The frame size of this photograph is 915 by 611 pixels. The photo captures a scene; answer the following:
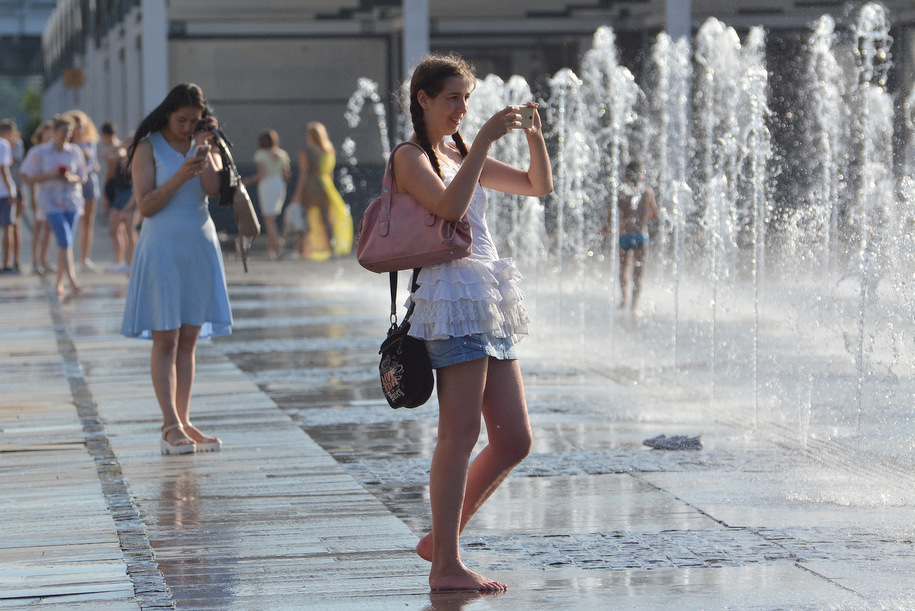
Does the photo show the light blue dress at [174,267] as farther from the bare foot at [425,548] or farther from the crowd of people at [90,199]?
the crowd of people at [90,199]

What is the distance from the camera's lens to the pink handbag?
436 centimetres

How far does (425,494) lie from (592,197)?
18.9 metres

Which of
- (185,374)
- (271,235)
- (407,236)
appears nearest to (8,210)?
(271,235)

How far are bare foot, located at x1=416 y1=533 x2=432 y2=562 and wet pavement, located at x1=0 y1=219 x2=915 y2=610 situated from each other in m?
0.08

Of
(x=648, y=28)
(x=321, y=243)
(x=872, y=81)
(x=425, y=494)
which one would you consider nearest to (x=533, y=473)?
(x=425, y=494)

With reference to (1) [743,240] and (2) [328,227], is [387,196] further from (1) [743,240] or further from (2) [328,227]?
(2) [328,227]

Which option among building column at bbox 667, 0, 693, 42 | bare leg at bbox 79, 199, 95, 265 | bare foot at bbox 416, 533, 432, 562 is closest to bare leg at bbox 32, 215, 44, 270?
bare leg at bbox 79, 199, 95, 265

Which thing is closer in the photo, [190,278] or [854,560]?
[854,560]

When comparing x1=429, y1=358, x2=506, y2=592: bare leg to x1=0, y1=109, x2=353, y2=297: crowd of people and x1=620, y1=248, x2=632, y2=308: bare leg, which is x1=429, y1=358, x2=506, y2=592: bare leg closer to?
x1=0, y1=109, x2=353, y2=297: crowd of people

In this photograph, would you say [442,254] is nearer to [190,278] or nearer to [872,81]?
[190,278]

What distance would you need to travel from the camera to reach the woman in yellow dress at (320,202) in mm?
20281

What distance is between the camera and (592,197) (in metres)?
24.5

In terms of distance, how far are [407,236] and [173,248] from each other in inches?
109

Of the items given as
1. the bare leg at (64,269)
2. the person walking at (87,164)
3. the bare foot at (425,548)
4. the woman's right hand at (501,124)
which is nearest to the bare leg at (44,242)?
the person walking at (87,164)
